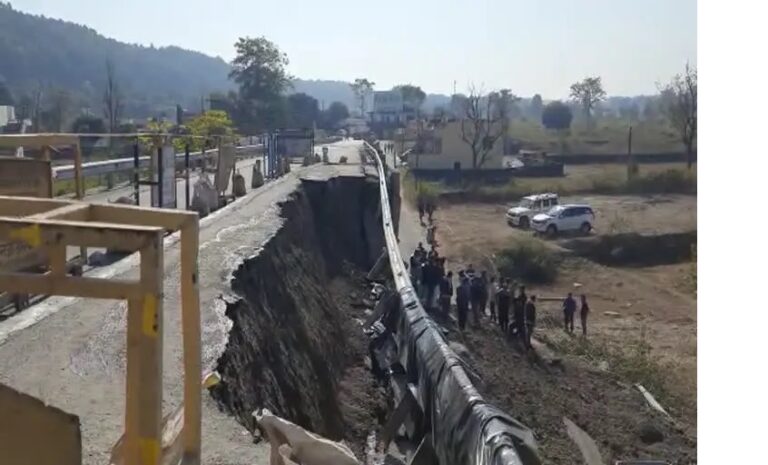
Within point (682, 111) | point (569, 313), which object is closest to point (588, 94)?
point (682, 111)

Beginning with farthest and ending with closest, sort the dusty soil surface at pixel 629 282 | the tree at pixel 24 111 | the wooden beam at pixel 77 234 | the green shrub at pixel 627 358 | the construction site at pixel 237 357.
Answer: the tree at pixel 24 111, the dusty soil surface at pixel 629 282, the green shrub at pixel 627 358, the construction site at pixel 237 357, the wooden beam at pixel 77 234

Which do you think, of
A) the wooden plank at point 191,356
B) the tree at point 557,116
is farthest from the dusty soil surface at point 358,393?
the tree at point 557,116

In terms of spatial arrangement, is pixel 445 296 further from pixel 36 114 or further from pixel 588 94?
pixel 588 94

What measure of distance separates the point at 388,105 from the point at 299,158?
87.5 m

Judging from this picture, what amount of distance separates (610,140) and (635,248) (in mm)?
41594

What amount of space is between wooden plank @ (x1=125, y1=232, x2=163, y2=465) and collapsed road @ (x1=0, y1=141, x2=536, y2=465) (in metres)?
2.93

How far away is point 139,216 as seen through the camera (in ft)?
9.28

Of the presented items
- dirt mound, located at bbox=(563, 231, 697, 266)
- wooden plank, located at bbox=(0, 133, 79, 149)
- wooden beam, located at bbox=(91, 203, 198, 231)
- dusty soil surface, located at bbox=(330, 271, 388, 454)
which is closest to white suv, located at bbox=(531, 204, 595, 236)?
dirt mound, located at bbox=(563, 231, 697, 266)

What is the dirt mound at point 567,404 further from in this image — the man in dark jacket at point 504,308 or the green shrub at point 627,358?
the green shrub at point 627,358

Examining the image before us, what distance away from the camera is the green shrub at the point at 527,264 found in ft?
101

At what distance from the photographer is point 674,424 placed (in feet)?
45.5

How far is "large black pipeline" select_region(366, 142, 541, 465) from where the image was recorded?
6062 mm

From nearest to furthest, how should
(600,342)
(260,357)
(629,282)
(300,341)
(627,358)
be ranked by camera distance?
(260,357) < (300,341) < (627,358) < (600,342) < (629,282)

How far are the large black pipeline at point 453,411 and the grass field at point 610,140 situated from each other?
59.0 meters
